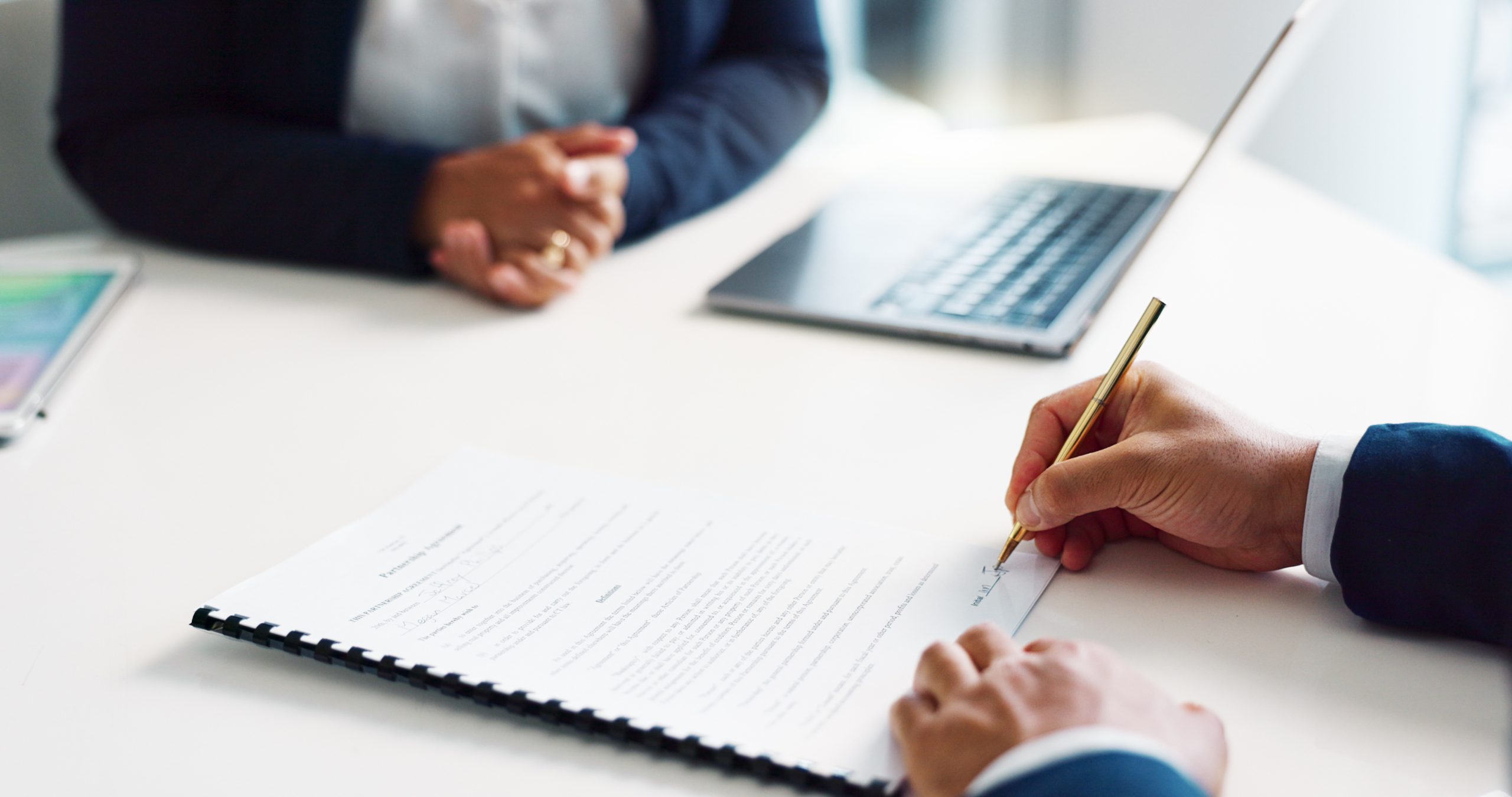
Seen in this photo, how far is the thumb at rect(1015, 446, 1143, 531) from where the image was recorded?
0.52 m

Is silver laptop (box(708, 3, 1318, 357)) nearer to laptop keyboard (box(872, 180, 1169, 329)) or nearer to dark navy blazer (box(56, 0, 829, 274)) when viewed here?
laptop keyboard (box(872, 180, 1169, 329))

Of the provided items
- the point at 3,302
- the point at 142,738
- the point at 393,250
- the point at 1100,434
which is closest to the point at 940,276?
the point at 1100,434

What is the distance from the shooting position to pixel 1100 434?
23.0 inches

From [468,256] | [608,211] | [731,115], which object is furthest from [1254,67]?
[468,256]

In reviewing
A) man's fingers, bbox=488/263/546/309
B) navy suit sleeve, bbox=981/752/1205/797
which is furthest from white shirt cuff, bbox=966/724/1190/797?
man's fingers, bbox=488/263/546/309

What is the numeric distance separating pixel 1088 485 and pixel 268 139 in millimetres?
813

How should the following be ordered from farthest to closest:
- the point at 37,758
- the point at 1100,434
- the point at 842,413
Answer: the point at 842,413
the point at 1100,434
the point at 37,758

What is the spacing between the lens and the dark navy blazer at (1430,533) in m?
0.47

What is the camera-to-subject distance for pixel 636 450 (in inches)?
26.4

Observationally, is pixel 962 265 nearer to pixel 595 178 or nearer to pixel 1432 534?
pixel 595 178

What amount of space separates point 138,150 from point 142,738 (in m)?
0.76

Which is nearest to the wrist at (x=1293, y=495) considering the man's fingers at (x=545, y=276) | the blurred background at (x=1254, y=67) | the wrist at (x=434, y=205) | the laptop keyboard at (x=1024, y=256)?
the laptop keyboard at (x=1024, y=256)

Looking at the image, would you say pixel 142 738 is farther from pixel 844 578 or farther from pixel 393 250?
pixel 393 250

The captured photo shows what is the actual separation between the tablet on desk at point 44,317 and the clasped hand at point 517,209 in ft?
0.80
